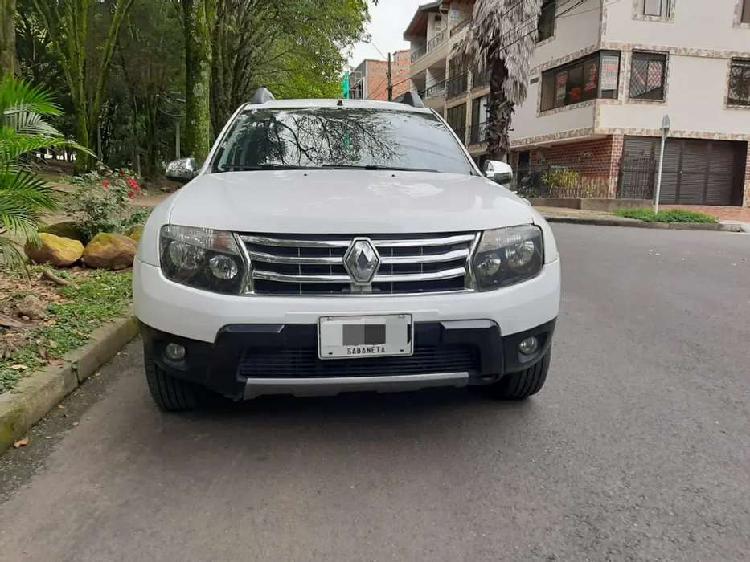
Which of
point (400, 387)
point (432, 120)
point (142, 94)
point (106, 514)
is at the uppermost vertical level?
point (142, 94)

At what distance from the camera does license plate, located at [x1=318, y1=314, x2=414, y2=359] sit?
2.70 metres

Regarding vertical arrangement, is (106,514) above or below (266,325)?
below

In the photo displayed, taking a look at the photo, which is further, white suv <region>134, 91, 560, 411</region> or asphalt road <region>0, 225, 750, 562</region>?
white suv <region>134, 91, 560, 411</region>

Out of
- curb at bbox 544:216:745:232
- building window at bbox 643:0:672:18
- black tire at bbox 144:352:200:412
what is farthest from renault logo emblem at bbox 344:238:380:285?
building window at bbox 643:0:672:18

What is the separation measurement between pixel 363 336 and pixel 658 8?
971 inches

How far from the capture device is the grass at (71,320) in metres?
3.58

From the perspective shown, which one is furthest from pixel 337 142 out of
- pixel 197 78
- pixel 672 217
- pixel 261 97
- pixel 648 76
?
Result: pixel 648 76

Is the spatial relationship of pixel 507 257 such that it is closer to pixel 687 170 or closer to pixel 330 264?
pixel 330 264

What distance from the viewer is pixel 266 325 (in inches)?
106

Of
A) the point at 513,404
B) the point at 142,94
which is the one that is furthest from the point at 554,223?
the point at 142,94

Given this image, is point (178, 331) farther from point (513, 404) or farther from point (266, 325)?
point (513, 404)

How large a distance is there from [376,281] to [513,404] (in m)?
1.28

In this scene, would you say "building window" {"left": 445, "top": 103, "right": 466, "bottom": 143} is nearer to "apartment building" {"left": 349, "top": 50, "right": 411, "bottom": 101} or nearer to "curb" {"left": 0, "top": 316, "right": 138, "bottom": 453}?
"apartment building" {"left": 349, "top": 50, "right": 411, "bottom": 101}

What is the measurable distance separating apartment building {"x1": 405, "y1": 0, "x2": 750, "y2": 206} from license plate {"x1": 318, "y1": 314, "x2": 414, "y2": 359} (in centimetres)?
2140
